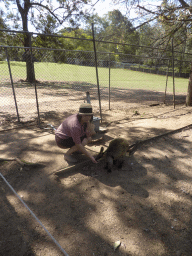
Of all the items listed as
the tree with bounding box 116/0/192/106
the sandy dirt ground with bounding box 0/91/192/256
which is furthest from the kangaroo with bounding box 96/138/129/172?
the tree with bounding box 116/0/192/106

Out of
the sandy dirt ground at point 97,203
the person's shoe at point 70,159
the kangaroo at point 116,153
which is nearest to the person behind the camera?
the sandy dirt ground at point 97,203

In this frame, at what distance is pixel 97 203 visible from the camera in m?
2.52

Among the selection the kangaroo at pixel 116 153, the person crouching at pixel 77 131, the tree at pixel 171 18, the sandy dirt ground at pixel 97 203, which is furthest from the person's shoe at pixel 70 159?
the tree at pixel 171 18

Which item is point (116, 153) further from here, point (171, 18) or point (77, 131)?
point (171, 18)

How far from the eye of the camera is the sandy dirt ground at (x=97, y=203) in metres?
1.95

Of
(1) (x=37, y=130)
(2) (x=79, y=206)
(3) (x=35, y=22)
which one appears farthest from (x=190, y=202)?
(3) (x=35, y=22)

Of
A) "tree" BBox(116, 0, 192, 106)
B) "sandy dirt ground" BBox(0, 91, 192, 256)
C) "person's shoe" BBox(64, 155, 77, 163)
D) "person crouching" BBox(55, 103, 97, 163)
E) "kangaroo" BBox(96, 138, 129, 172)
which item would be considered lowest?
"sandy dirt ground" BBox(0, 91, 192, 256)

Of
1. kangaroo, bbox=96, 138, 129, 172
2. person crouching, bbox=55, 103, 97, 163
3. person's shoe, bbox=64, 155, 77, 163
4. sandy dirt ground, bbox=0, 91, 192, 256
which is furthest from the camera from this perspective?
person's shoe, bbox=64, 155, 77, 163

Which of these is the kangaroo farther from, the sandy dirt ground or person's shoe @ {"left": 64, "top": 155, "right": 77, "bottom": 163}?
person's shoe @ {"left": 64, "top": 155, "right": 77, "bottom": 163}

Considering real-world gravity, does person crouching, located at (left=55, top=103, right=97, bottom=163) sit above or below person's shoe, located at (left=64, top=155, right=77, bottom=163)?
above

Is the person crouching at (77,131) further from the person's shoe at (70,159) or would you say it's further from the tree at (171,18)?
the tree at (171,18)

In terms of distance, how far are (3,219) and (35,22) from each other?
1514 cm

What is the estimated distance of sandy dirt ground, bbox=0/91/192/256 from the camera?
1.95 m

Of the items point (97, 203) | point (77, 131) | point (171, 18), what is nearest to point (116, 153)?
point (77, 131)
